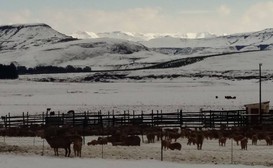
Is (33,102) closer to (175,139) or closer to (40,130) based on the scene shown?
(40,130)

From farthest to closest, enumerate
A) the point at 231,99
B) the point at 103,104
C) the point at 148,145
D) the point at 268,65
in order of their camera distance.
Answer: the point at 268,65, the point at 231,99, the point at 103,104, the point at 148,145

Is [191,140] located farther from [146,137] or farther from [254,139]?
[146,137]

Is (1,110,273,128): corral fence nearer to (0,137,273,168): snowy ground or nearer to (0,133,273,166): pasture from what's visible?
(0,133,273,166): pasture

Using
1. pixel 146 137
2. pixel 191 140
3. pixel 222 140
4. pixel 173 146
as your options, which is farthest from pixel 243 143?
pixel 146 137

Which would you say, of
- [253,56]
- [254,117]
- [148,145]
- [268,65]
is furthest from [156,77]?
[148,145]

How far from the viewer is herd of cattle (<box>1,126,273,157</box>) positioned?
83.8ft

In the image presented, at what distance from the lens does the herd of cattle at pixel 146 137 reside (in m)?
25.5

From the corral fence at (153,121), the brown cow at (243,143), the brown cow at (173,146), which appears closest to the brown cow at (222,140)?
the brown cow at (243,143)

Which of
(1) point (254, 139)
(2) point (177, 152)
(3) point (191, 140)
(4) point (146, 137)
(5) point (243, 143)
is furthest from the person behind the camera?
(4) point (146, 137)

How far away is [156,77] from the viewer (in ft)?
407

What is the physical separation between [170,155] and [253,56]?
154 meters

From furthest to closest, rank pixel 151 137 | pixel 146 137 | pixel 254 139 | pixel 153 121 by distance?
pixel 153 121, pixel 146 137, pixel 151 137, pixel 254 139

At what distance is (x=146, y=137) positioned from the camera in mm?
33562

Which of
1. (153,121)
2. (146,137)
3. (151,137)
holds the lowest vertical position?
(146,137)
